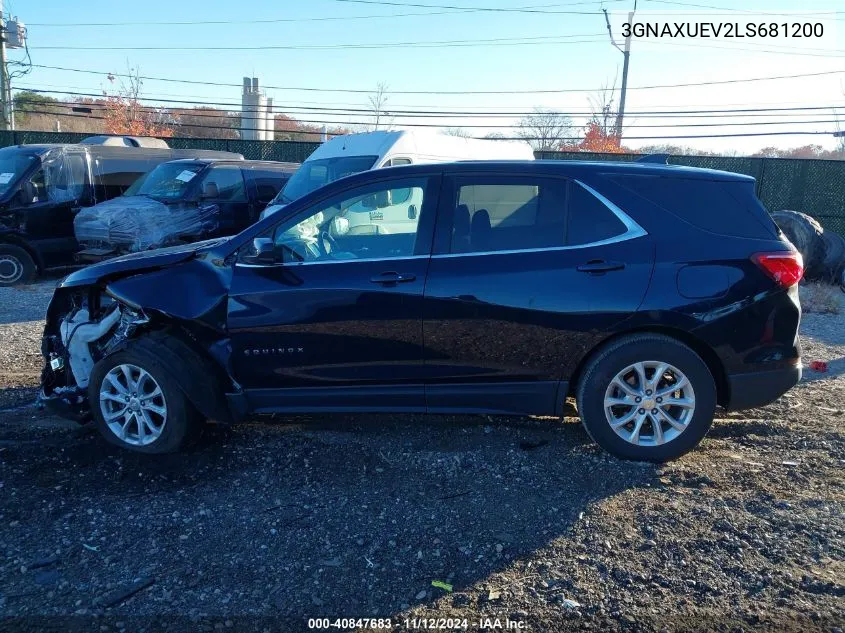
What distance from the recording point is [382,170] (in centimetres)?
428

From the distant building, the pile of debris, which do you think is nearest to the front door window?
the pile of debris

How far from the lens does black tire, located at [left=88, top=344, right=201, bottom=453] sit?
414 cm

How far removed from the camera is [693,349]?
4086 mm

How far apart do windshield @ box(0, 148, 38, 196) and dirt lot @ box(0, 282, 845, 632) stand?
22.8ft

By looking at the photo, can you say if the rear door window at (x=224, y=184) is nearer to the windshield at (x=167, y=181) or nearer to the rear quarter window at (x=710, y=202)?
the windshield at (x=167, y=181)

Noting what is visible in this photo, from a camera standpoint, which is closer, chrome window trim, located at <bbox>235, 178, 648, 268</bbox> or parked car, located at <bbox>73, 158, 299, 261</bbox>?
chrome window trim, located at <bbox>235, 178, 648, 268</bbox>

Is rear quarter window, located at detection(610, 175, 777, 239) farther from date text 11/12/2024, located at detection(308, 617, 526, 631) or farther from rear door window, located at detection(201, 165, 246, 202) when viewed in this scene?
rear door window, located at detection(201, 165, 246, 202)

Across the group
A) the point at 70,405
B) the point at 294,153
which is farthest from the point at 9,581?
the point at 294,153

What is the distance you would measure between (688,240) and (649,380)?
874 millimetres

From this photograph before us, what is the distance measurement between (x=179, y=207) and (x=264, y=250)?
7.38m

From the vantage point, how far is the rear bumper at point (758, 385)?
13.3 ft

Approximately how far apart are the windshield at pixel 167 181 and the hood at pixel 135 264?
22.3 ft

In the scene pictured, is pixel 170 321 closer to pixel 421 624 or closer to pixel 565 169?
pixel 421 624

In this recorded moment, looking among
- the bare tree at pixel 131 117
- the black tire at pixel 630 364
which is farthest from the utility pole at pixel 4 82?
the black tire at pixel 630 364
